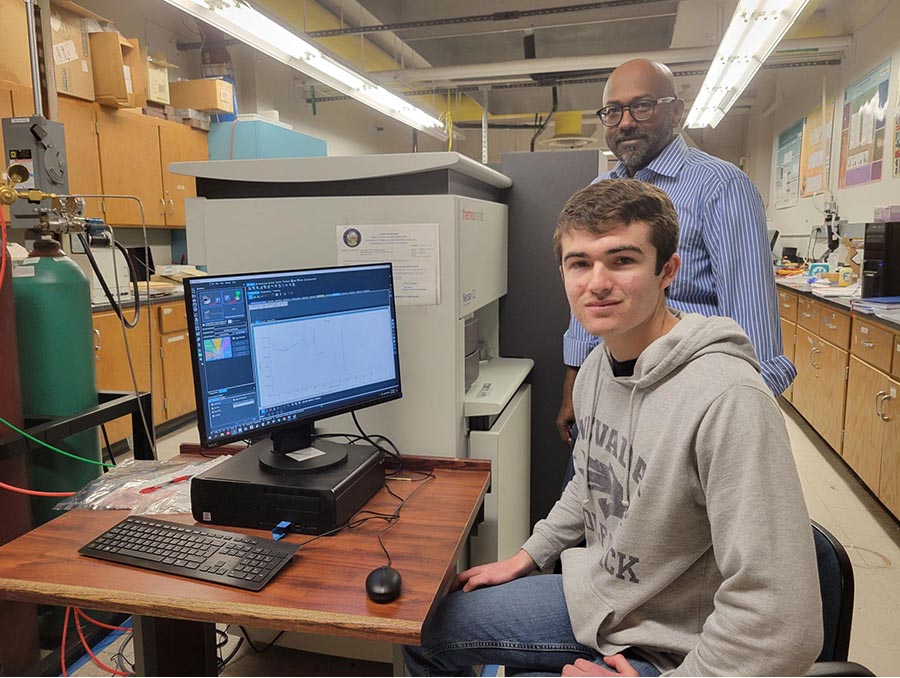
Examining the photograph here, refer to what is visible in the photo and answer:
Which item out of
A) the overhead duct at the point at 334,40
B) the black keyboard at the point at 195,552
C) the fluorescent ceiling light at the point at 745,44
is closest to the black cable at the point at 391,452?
the black keyboard at the point at 195,552

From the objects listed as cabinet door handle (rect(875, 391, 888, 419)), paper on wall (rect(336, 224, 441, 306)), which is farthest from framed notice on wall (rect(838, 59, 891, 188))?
paper on wall (rect(336, 224, 441, 306))

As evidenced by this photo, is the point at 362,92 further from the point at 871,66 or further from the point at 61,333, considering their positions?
the point at 871,66

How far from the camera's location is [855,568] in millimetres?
2354

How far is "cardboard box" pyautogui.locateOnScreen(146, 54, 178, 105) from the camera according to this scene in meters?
4.32

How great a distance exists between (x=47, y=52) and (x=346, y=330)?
5.44 ft

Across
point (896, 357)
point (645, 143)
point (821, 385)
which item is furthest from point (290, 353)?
point (821, 385)

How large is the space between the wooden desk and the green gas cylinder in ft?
2.15

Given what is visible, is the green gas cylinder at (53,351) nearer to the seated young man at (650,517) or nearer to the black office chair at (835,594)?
the seated young man at (650,517)

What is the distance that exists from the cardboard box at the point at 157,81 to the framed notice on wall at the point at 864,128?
4685 millimetres

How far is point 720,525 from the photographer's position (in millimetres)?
863

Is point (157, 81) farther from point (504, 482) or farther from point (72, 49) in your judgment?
point (504, 482)

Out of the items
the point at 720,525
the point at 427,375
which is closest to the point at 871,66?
the point at 427,375

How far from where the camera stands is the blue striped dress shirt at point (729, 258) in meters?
1.53

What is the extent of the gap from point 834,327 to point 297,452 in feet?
10.3
